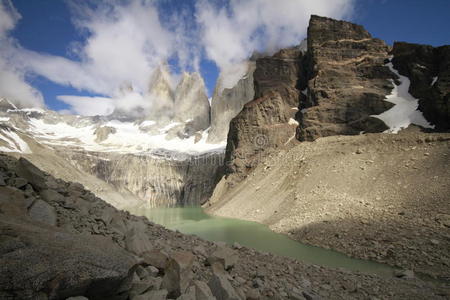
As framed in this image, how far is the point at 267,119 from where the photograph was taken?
1726 inches

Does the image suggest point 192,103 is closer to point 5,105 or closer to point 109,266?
point 5,105

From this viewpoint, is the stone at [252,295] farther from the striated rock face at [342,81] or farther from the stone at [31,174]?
the striated rock face at [342,81]

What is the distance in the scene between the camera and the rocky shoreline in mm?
2495

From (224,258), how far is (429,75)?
4353cm

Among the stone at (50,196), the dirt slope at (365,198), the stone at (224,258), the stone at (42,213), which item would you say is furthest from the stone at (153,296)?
the dirt slope at (365,198)

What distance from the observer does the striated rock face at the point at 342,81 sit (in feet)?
119

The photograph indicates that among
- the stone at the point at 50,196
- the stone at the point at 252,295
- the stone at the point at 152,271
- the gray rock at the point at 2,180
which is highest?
the gray rock at the point at 2,180

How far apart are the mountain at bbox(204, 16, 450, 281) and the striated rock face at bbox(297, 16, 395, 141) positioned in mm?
162

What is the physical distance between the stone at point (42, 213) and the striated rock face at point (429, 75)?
118 feet

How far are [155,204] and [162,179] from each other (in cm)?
840

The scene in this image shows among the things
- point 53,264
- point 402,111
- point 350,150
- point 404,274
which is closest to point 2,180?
point 53,264

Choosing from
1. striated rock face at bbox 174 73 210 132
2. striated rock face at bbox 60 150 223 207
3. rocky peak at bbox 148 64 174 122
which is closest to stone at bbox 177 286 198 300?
striated rock face at bbox 60 150 223 207

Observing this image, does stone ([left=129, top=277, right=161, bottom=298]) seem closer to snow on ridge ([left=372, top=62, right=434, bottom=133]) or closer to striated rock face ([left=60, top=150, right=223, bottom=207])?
snow on ridge ([left=372, top=62, right=434, bottom=133])

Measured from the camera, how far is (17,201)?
389 cm
